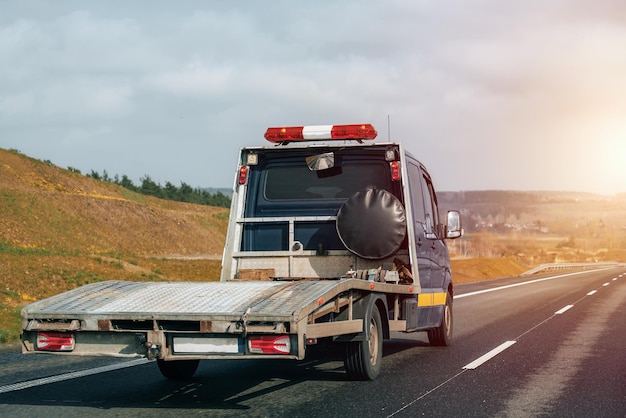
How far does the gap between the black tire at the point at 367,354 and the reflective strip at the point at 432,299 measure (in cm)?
166

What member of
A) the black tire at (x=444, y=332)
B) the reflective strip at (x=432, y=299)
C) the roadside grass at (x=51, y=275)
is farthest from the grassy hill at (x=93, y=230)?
the reflective strip at (x=432, y=299)

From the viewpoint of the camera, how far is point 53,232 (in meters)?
68.5

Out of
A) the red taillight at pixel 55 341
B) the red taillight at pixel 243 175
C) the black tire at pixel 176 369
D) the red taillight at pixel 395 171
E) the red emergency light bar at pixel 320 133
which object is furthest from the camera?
the red taillight at pixel 243 175

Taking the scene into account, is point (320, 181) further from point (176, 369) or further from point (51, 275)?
point (51, 275)

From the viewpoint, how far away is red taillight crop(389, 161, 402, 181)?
979 cm

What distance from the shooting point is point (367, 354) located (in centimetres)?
809

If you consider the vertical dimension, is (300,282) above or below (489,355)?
above

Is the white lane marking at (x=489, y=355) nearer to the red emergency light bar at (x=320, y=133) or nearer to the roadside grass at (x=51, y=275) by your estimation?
the red emergency light bar at (x=320, y=133)

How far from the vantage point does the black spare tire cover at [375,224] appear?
961cm

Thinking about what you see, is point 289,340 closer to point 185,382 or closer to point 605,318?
point 185,382

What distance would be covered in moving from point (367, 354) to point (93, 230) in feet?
231

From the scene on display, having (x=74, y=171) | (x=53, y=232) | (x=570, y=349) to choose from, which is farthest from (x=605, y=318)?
(x=74, y=171)

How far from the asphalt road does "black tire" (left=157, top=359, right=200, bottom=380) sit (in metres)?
0.11

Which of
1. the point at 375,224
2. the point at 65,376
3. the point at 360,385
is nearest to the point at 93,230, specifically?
the point at 65,376
